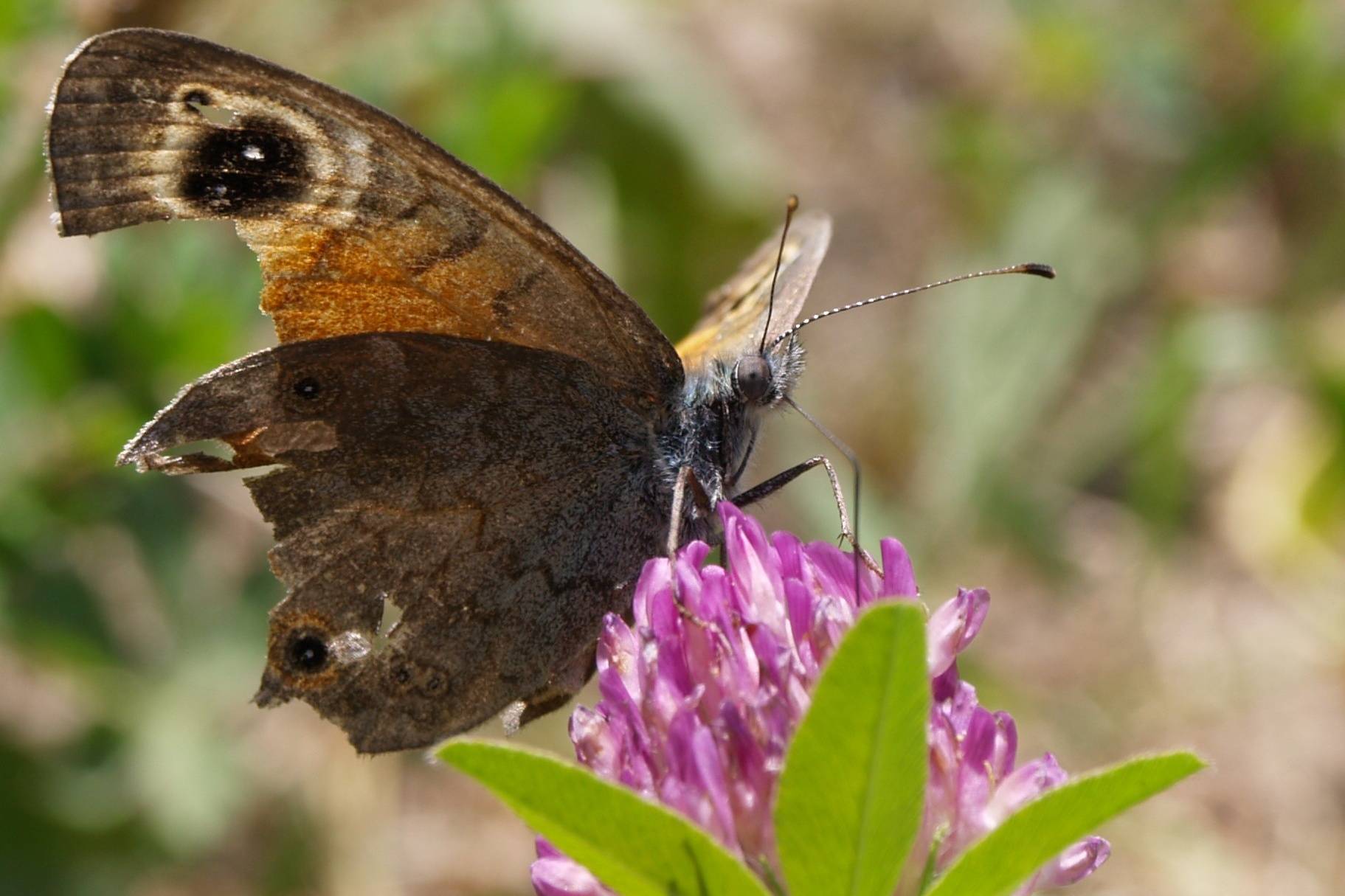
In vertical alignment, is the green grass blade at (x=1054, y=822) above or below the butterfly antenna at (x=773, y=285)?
below

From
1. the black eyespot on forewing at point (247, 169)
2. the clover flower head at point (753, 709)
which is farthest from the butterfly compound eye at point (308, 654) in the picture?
the black eyespot on forewing at point (247, 169)

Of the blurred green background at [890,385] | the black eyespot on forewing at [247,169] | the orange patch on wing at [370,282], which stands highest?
the black eyespot on forewing at [247,169]

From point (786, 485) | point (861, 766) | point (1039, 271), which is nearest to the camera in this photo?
point (861, 766)

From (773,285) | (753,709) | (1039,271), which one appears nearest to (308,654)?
(753,709)

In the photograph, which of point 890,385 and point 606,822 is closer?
point 606,822

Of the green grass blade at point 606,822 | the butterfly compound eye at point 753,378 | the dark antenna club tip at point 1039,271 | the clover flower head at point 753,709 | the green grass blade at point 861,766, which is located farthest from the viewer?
the dark antenna club tip at point 1039,271

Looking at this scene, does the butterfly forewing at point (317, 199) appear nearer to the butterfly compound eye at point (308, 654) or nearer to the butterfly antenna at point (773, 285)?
the butterfly antenna at point (773, 285)

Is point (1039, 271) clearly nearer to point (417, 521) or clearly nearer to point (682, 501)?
point (682, 501)
